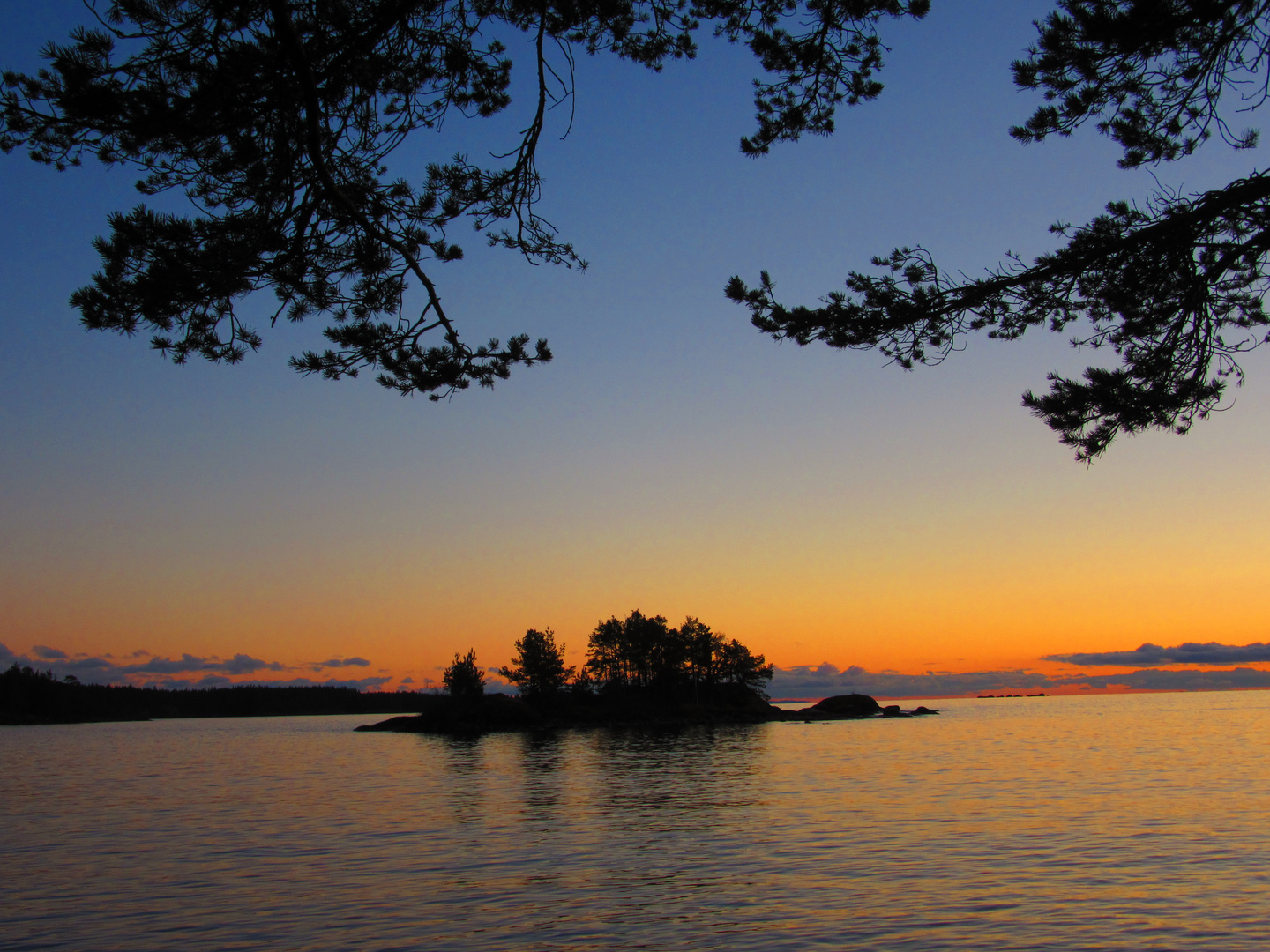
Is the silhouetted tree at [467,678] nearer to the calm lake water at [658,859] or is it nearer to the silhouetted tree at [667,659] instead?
the silhouetted tree at [667,659]

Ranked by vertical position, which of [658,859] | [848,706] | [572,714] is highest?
[658,859]

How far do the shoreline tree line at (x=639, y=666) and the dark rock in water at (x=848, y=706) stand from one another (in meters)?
22.1

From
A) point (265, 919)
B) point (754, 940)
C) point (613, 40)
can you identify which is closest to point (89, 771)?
point (265, 919)

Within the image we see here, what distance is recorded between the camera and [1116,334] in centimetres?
1153

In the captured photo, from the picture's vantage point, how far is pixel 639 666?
126 meters

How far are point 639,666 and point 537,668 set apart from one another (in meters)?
17.4

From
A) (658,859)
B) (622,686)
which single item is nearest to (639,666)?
(622,686)

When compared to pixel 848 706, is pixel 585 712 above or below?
above

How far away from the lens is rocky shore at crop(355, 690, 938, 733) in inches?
4422

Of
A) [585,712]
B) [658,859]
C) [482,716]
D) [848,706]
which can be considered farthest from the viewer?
[848,706]

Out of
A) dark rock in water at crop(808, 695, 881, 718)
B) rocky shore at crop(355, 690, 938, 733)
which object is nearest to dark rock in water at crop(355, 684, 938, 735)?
rocky shore at crop(355, 690, 938, 733)

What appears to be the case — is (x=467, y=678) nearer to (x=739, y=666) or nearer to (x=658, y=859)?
(x=739, y=666)

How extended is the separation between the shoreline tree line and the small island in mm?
131

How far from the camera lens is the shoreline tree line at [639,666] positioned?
116 metres
